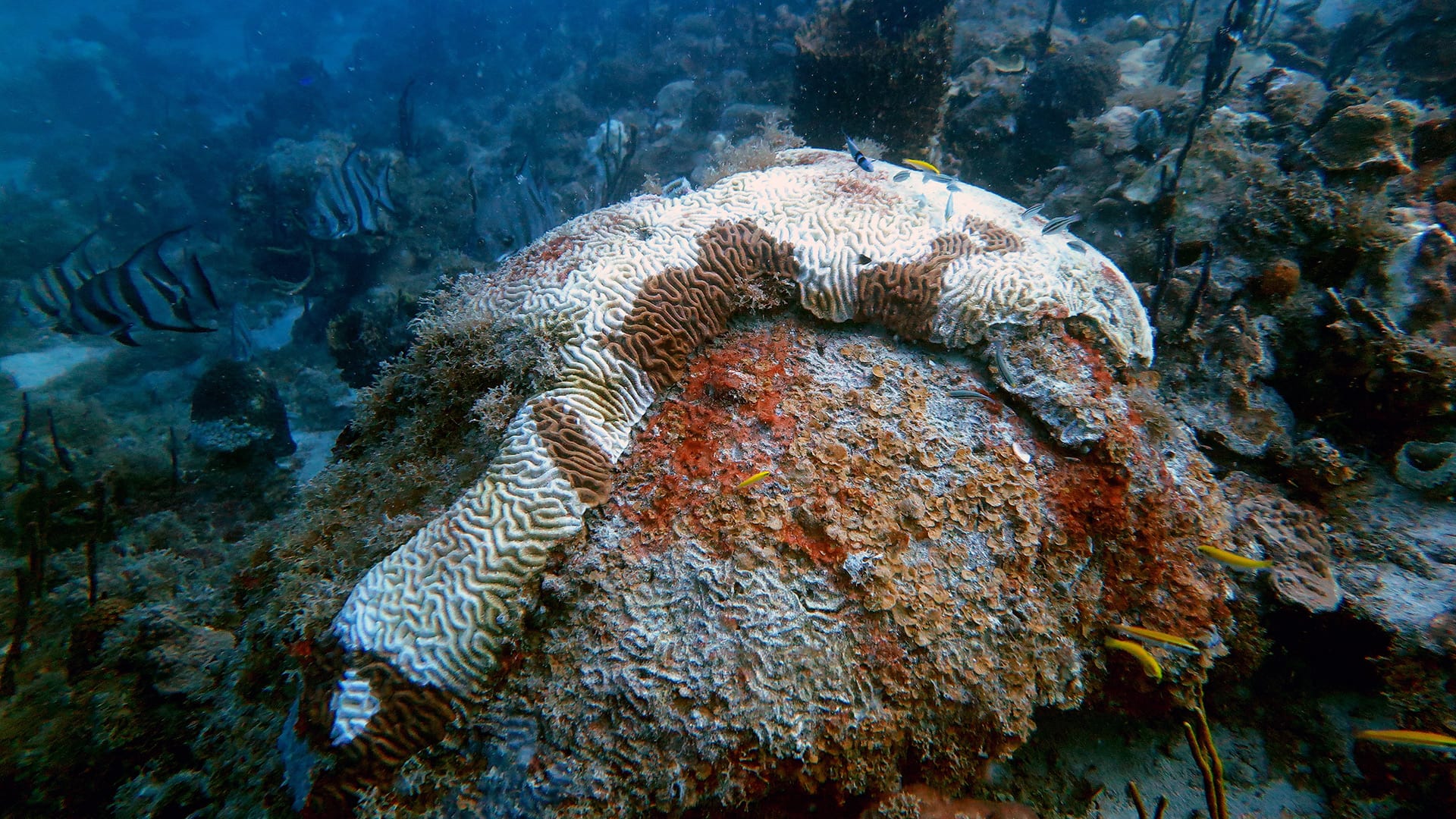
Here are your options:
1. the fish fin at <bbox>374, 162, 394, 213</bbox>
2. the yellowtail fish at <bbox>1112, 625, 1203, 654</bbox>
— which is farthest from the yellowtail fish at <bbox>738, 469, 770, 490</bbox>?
the fish fin at <bbox>374, 162, 394, 213</bbox>

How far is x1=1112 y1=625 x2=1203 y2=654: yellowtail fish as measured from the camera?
2.57m

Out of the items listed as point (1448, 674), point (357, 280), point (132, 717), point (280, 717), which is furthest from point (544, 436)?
point (357, 280)

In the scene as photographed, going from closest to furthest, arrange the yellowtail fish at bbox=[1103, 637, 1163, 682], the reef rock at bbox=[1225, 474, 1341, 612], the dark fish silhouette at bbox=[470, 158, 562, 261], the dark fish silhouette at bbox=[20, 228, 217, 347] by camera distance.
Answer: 1. the yellowtail fish at bbox=[1103, 637, 1163, 682]
2. the reef rock at bbox=[1225, 474, 1341, 612]
3. the dark fish silhouette at bbox=[20, 228, 217, 347]
4. the dark fish silhouette at bbox=[470, 158, 562, 261]

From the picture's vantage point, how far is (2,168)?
2284 cm

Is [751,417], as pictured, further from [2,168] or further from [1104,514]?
[2,168]

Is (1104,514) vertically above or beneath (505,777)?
above

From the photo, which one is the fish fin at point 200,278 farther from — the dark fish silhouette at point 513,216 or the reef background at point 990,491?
the dark fish silhouette at point 513,216

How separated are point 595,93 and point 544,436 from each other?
18517 millimetres

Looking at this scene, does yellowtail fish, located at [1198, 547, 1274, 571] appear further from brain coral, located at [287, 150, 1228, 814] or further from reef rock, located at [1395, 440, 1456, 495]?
reef rock, located at [1395, 440, 1456, 495]

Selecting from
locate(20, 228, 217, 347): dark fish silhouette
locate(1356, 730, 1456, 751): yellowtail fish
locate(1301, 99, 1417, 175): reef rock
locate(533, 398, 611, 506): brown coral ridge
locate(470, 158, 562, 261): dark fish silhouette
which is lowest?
locate(1356, 730, 1456, 751): yellowtail fish

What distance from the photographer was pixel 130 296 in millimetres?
4711

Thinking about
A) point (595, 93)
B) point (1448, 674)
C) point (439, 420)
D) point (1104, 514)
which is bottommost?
point (1448, 674)

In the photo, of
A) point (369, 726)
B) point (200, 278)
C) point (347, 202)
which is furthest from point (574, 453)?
point (347, 202)

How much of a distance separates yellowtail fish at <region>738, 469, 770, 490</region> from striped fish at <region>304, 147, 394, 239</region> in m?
7.31
